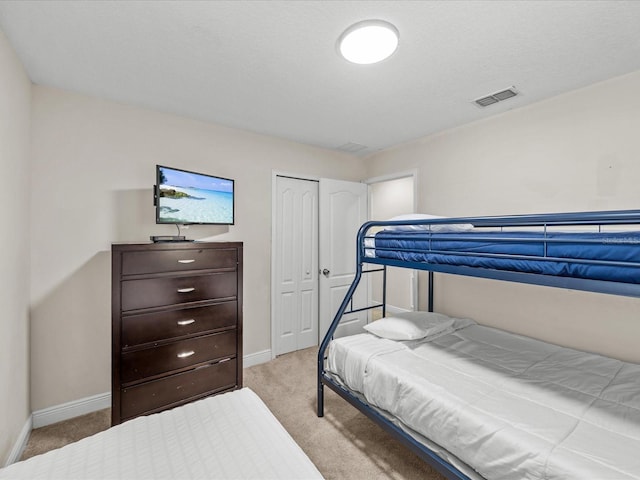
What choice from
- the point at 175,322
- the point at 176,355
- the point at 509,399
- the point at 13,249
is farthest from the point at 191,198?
the point at 509,399

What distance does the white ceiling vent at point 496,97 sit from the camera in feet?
7.35

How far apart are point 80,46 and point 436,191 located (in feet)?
10.2

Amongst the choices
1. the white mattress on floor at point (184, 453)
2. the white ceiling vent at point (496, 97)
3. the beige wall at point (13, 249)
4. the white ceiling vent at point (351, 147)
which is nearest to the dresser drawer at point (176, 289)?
the beige wall at point (13, 249)

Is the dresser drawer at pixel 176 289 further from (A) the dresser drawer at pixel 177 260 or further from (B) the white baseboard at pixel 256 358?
(B) the white baseboard at pixel 256 358

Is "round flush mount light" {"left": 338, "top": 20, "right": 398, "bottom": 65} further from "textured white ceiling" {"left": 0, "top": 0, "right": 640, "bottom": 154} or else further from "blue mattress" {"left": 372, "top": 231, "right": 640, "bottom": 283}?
"blue mattress" {"left": 372, "top": 231, "right": 640, "bottom": 283}

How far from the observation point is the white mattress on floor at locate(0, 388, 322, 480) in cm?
95

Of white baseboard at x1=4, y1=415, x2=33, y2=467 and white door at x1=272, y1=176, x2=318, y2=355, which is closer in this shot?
white baseboard at x1=4, y1=415, x2=33, y2=467

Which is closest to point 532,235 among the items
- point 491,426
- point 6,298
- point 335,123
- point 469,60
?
point 491,426

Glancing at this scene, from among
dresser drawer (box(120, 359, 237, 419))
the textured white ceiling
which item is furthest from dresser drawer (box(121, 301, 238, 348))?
the textured white ceiling

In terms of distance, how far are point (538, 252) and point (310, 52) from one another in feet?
5.44

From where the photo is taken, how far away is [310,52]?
175cm

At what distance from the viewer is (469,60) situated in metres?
1.83

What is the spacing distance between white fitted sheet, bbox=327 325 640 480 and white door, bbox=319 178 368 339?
1.37 meters

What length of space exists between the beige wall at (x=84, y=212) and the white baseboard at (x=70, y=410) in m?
0.04
